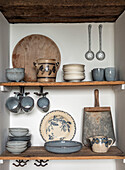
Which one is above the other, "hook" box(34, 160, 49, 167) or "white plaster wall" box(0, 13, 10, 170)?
"white plaster wall" box(0, 13, 10, 170)

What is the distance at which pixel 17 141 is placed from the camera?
1.73 m

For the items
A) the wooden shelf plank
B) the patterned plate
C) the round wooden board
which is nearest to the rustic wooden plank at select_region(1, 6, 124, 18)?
the round wooden board

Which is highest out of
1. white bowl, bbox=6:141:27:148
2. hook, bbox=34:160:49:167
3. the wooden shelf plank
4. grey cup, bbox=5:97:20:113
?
grey cup, bbox=5:97:20:113

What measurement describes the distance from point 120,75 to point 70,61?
1.38 feet

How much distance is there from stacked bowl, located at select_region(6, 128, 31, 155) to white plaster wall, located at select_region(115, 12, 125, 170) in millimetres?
677

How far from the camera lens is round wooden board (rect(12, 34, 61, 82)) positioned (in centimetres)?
201

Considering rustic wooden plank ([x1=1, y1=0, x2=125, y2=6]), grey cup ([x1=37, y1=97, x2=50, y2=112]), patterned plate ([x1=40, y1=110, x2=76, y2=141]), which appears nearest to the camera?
rustic wooden plank ([x1=1, y1=0, x2=125, y2=6])

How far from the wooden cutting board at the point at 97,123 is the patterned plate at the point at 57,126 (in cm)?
13

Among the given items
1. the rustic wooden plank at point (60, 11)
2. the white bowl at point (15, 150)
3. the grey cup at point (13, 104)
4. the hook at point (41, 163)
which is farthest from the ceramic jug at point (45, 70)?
the hook at point (41, 163)

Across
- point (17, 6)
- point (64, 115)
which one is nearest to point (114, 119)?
point (64, 115)

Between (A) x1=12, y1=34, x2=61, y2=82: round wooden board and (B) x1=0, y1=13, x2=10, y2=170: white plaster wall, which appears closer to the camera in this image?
(B) x1=0, y1=13, x2=10, y2=170: white plaster wall

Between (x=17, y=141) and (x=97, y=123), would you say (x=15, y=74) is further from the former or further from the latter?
(x=97, y=123)

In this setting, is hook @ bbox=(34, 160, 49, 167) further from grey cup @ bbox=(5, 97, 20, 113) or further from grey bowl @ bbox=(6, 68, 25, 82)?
grey bowl @ bbox=(6, 68, 25, 82)

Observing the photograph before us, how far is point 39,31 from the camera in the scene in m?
2.03
